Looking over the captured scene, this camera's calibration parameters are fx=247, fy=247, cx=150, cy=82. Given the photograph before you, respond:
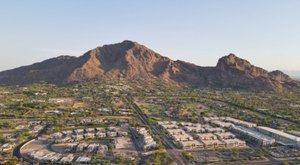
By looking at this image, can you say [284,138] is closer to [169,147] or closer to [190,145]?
[190,145]

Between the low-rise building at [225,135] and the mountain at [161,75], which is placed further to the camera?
the mountain at [161,75]

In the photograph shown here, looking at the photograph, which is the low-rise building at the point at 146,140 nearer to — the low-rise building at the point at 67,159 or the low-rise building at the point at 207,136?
the low-rise building at the point at 207,136

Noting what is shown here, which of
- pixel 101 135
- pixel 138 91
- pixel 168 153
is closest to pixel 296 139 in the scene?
pixel 168 153

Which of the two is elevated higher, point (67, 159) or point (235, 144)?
point (67, 159)

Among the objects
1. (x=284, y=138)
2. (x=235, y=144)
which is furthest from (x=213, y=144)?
(x=284, y=138)

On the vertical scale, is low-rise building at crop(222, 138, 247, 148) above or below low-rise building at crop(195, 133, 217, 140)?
below

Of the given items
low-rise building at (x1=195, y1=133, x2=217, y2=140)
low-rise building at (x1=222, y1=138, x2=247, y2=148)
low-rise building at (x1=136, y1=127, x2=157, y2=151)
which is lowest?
low-rise building at (x1=222, y1=138, x2=247, y2=148)

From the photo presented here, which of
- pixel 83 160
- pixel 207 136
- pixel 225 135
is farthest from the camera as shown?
pixel 225 135

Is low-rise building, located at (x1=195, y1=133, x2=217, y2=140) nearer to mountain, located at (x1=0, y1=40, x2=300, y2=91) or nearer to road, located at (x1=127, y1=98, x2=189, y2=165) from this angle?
road, located at (x1=127, y1=98, x2=189, y2=165)

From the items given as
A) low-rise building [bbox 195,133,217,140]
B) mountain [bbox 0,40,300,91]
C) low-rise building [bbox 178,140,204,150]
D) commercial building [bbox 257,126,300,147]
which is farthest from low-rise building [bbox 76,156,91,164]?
mountain [bbox 0,40,300,91]

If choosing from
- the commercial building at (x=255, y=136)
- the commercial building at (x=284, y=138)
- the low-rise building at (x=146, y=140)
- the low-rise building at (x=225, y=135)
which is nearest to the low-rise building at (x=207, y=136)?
the low-rise building at (x=225, y=135)

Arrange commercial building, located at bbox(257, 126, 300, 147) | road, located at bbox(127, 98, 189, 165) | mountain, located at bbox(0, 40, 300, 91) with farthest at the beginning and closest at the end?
mountain, located at bbox(0, 40, 300, 91) < commercial building, located at bbox(257, 126, 300, 147) < road, located at bbox(127, 98, 189, 165)

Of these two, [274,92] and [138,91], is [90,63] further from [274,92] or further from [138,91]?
[274,92]

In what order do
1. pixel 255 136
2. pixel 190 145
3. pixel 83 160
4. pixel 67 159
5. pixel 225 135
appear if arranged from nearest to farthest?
pixel 83 160 < pixel 67 159 < pixel 190 145 < pixel 255 136 < pixel 225 135
